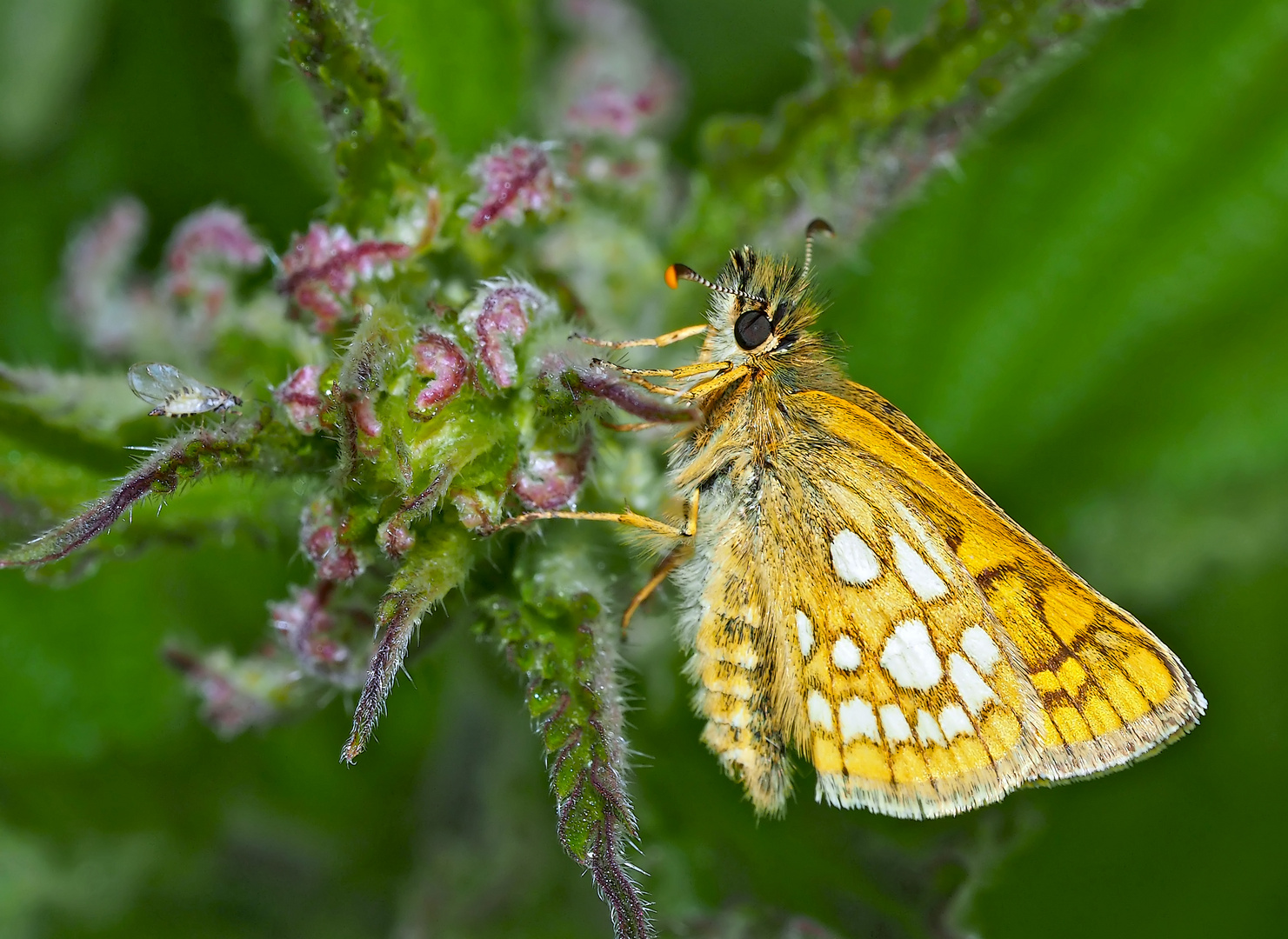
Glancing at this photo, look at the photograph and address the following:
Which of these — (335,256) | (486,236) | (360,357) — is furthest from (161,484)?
(486,236)

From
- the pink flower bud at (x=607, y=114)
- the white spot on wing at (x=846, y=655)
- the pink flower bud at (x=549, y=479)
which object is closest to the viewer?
the pink flower bud at (x=549, y=479)

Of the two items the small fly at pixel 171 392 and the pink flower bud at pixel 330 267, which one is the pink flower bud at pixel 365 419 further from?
the pink flower bud at pixel 330 267

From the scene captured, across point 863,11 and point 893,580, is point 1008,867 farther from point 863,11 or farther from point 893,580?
point 863,11

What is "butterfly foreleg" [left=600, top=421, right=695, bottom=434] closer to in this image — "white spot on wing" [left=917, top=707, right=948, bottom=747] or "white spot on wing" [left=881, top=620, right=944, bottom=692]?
"white spot on wing" [left=881, top=620, right=944, bottom=692]

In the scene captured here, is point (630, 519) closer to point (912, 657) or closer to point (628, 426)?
point (628, 426)

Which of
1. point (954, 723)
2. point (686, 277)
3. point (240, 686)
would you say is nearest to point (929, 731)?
point (954, 723)

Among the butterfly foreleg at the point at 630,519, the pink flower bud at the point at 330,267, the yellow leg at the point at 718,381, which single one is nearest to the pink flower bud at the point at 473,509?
the butterfly foreleg at the point at 630,519

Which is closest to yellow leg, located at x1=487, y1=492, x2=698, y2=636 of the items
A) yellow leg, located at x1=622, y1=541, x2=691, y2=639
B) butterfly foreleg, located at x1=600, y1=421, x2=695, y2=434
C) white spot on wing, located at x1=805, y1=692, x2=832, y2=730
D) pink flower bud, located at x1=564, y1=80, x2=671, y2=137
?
yellow leg, located at x1=622, y1=541, x2=691, y2=639
